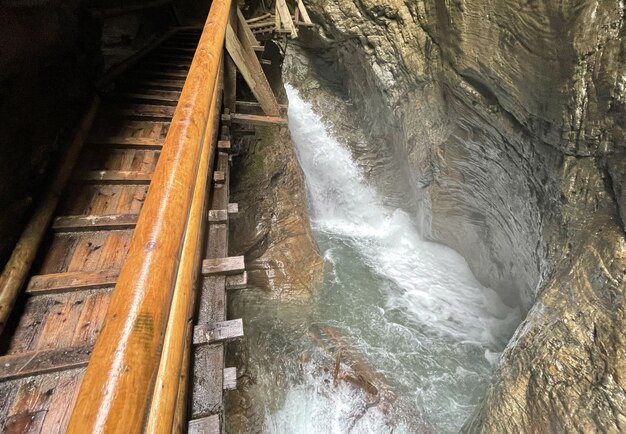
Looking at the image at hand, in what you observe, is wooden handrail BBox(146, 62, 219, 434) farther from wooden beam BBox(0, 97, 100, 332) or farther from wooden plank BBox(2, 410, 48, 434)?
wooden beam BBox(0, 97, 100, 332)

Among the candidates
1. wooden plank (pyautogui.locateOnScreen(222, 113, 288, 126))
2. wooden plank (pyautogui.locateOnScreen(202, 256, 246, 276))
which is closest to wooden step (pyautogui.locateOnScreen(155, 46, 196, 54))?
wooden plank (pyautogui.locateOnScreen(222, 113, 288, 126))

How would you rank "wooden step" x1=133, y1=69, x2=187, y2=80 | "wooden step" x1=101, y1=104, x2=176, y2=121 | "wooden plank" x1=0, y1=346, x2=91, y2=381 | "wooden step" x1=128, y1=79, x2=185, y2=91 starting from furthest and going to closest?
"wooden step" x1=133, y1=69, x2=187, y2=80
"wooden step" x1=128, y1=79, x2=185, y2=91
"wooden step" x1=101, y1=104, x2=176, y2=121
"wooden plank" x1=0, y1=346, x2=91, y2=381

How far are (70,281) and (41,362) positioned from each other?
52 cm

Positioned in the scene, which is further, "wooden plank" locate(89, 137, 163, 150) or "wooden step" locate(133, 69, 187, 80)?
"wooden step" locate(133, 69, 187, 80)

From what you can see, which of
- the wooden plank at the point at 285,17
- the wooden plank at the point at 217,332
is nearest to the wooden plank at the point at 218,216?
the wooden plank at the point at 217,332

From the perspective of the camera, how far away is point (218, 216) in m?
2.54

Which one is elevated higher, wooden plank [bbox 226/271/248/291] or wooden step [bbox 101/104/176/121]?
wooden step [bbox 101/104/176/121]

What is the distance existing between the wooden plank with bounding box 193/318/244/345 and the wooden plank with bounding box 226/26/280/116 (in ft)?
10.3

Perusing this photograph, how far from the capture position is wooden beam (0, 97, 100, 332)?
166cm

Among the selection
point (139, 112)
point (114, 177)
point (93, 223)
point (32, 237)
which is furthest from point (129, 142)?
point (32, 237)

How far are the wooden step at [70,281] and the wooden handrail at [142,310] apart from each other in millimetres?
1374

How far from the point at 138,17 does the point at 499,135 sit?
6.94 m

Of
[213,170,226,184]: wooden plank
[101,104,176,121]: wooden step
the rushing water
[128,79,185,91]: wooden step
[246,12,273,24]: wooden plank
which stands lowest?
the rushing water

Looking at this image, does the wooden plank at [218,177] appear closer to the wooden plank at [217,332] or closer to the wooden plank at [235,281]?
the wooden plank at [235,281]
